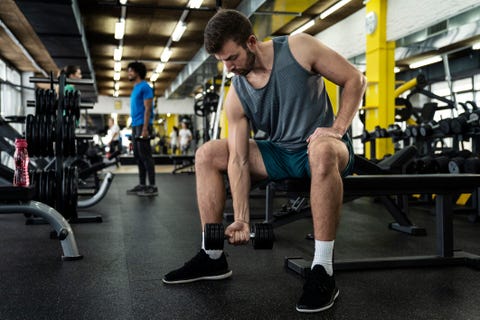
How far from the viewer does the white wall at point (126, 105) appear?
16.5m

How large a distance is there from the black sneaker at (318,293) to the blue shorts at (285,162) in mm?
327

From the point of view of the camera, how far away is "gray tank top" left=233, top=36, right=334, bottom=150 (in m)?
1.43

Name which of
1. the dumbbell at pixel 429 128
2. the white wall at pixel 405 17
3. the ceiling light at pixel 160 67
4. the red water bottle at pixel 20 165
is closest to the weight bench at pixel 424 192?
the red water bottle at pixel 20 165

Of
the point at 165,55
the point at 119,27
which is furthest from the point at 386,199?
the point at 165,55

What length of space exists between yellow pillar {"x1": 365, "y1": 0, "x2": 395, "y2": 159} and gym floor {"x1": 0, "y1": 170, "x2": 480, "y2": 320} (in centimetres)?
350

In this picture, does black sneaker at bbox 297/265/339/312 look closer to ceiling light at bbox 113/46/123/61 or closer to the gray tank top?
the gray tank top

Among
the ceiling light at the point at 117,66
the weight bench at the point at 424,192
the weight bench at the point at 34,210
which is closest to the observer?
the weight bench at the point at 424,192

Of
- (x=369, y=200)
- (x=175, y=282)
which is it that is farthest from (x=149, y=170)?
(x=175, y=282)

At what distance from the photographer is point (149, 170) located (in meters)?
4.08

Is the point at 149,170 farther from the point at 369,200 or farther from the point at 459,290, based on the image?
the point at 459,290

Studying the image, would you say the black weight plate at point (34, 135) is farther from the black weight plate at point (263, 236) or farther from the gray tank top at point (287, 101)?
the black weight plate at point (263, 236)

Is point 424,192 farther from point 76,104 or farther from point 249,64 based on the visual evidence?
point 76,104

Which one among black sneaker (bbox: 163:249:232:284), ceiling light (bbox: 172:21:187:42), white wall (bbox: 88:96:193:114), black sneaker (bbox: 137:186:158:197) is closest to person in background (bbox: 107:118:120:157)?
ceiling light (bbox: 172:21:187:42)

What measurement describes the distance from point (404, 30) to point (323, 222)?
516 cm
